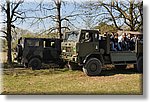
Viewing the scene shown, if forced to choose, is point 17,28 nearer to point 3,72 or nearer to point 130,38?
point 3,72

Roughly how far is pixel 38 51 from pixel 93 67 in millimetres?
1389

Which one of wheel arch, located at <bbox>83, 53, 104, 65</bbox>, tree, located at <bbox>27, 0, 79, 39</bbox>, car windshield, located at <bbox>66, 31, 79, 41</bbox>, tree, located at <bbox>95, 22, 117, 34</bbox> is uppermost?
tree, located at <bbox>27, 0, 79, 39</bbox>

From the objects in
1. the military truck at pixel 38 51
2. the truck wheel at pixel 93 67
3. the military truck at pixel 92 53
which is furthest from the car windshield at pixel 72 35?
the truck wheel at pixel 93 67

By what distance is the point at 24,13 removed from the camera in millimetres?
5285

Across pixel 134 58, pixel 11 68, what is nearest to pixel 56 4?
pixel 11 68

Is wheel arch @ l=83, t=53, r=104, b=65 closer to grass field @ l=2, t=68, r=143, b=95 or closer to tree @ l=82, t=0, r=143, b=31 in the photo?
grass field @ l=2, t=68, r=143, b=95

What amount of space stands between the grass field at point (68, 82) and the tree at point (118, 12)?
0.84 m

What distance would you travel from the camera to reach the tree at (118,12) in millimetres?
5406

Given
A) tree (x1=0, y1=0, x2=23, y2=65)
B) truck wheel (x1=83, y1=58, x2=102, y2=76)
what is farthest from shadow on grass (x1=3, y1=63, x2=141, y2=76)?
tree (x1=0, y1=0, x2=23, y2=65)

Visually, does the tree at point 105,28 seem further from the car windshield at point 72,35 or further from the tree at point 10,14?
the tree at point 10,14

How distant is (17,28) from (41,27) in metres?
0.40

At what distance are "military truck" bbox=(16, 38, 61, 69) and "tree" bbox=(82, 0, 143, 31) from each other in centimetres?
109

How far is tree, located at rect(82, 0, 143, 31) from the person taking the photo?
541cm

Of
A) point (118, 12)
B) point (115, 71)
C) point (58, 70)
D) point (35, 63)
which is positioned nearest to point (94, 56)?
point (115, 71)
